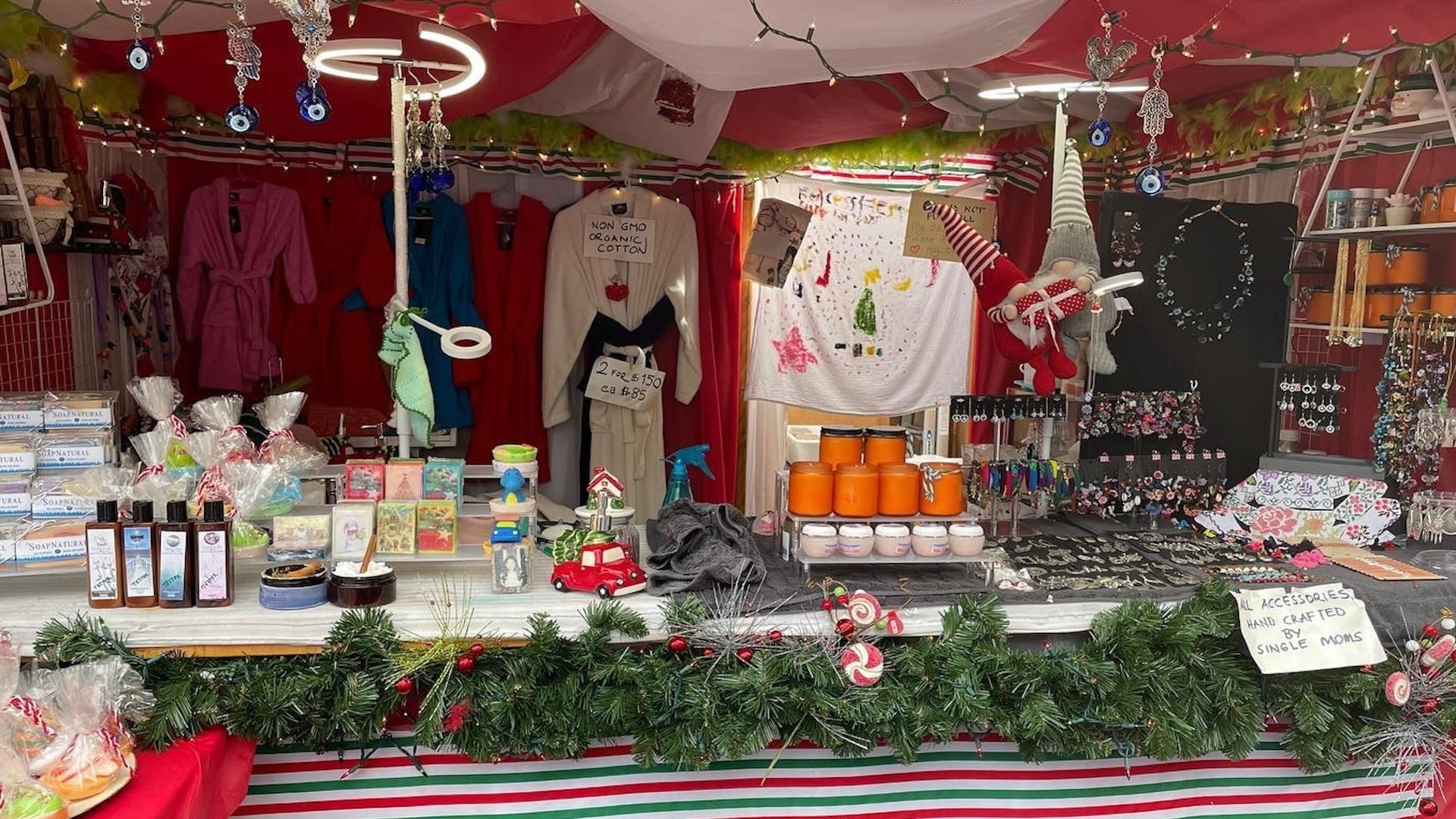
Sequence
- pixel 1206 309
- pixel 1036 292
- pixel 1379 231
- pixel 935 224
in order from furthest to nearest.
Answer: pixel 935 224, pixel 1206 309, pixel 1379 231, pixel 1036 292

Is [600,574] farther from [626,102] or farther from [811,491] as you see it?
[626,102]

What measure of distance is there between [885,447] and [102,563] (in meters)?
1.70

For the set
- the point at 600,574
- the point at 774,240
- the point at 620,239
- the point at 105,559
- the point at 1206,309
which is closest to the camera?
the point at 105,559

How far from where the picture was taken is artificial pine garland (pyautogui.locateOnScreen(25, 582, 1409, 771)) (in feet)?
6.48

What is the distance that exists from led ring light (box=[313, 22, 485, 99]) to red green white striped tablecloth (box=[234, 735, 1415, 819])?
144cm

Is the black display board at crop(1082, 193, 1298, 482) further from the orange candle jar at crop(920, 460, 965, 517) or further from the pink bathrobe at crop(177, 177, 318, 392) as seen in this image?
the pink bathrobe at crop(177, 177, 318, 392)

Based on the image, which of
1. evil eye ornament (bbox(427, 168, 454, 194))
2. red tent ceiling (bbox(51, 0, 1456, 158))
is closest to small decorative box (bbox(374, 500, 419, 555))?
red tent ceiling (bbox(51, 0, 1456, 158))

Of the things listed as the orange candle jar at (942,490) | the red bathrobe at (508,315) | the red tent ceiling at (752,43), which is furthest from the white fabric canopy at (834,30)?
the red bathrobe at (508,315)

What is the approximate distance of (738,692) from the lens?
2053 mm

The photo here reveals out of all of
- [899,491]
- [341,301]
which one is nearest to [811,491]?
[899,491]

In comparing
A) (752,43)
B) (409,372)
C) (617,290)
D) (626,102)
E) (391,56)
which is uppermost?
(626,102)

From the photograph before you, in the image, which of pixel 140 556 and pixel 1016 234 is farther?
pixel 1016 234

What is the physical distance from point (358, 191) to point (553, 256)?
2.69 ft

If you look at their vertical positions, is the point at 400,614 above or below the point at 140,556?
below
